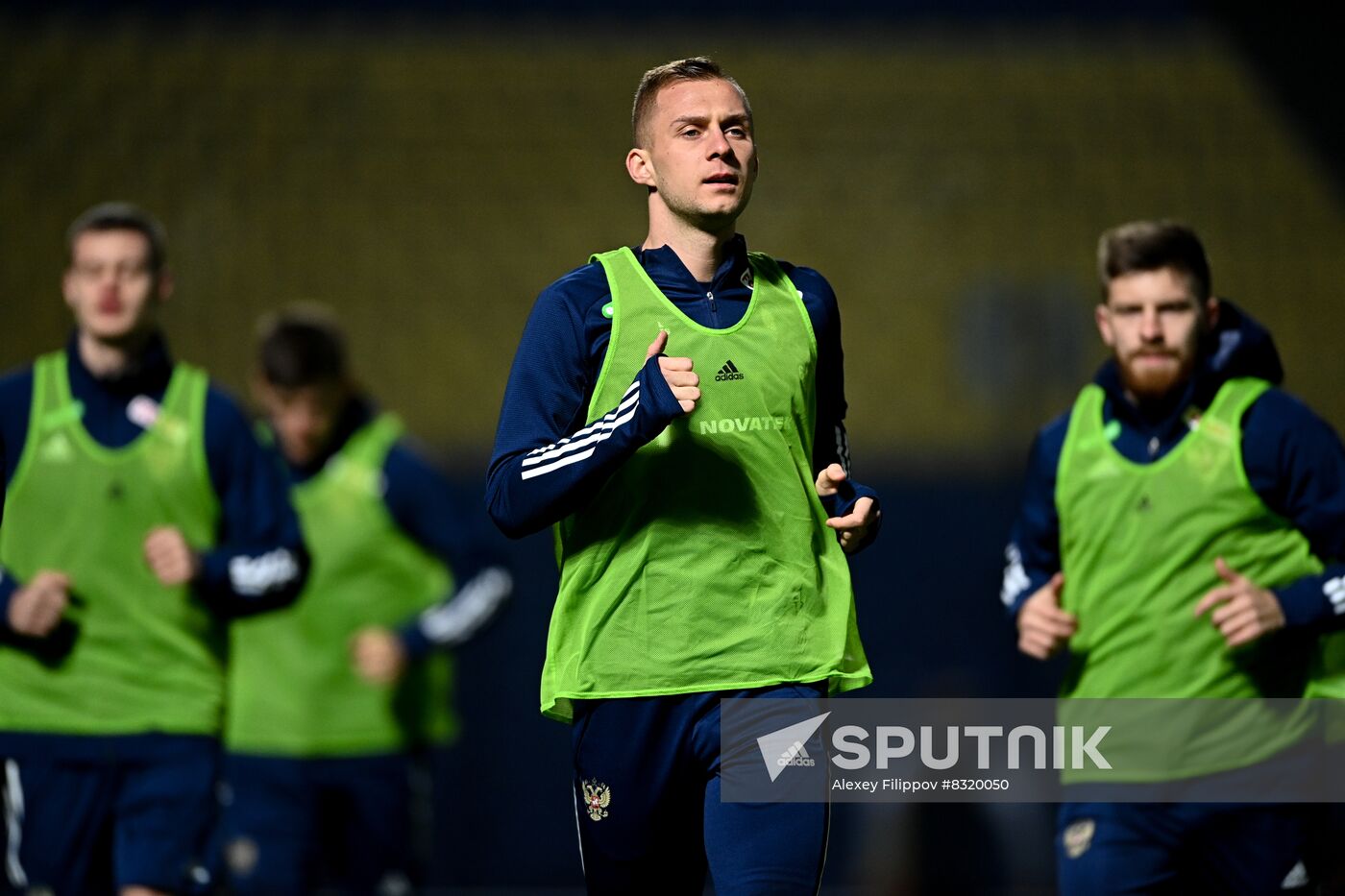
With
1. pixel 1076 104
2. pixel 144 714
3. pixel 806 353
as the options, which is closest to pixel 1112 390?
pixel 806 353

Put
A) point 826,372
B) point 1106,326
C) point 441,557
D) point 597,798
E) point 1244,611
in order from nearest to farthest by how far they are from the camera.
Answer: point 597,798, point 826,372, point 1244,611, point 1106,326, point 441,557

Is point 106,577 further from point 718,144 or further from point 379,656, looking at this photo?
point 718,144

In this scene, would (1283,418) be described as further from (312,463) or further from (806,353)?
(312,463)

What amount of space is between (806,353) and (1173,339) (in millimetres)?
1494

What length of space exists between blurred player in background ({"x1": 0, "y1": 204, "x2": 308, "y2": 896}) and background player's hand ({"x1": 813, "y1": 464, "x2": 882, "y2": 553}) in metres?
2.33

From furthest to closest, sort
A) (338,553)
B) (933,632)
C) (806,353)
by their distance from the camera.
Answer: (933,632)
(338,553)
(806,353)

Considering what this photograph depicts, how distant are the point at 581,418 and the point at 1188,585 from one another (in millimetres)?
1944

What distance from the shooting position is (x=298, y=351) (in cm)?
758

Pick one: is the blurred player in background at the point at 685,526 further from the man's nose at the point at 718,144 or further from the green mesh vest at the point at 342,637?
the green mesh vest at the point at 342,637

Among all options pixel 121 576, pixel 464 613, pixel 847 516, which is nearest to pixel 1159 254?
pixel 847 516

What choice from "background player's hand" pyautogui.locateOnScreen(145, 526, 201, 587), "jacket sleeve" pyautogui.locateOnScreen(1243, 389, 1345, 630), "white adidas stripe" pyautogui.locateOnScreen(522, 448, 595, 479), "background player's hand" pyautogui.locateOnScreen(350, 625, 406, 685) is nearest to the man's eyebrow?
"white adidas stripe" pyautogui.locateOnScreen(522, 448, 595, 479)

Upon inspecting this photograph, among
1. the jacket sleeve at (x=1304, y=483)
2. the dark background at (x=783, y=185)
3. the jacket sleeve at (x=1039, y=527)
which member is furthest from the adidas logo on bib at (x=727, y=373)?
the dark background at (x=783, y=185)

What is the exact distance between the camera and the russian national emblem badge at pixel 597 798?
3.75 m

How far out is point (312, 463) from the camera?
779 centimetres
